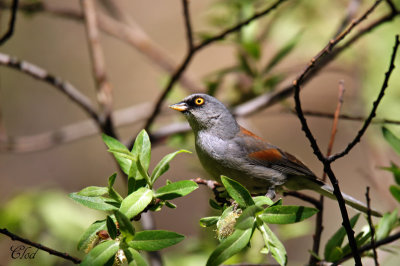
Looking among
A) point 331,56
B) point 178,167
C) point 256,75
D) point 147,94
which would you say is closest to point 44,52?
point 147,94

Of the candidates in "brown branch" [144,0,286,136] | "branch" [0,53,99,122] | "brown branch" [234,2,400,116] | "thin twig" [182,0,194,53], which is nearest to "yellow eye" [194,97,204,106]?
"brown branch" [144,0,286,136]

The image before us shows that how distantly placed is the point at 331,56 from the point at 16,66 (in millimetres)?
3155

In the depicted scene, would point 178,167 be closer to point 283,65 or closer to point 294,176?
point 283,65

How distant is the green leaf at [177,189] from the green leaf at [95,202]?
0.82 ft

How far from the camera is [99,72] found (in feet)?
15.3

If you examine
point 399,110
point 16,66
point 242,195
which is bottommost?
point 242,195

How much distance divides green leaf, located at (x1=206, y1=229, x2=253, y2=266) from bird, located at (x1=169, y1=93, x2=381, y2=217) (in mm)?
1494

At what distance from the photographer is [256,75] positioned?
194 inches

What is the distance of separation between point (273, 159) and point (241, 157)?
1.11 feet

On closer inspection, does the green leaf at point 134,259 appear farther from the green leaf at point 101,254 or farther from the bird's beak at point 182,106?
the bird's beak at point 182,106

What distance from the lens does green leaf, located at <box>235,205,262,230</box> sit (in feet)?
6.91

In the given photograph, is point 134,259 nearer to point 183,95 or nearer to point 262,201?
point 262,201

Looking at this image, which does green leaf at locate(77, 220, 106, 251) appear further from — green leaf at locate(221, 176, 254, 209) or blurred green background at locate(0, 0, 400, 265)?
blurred green background at locate(0, 0, 400, 265)

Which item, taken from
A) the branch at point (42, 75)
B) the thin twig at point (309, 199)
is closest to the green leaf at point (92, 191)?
the thin twig at point (309, 199)
